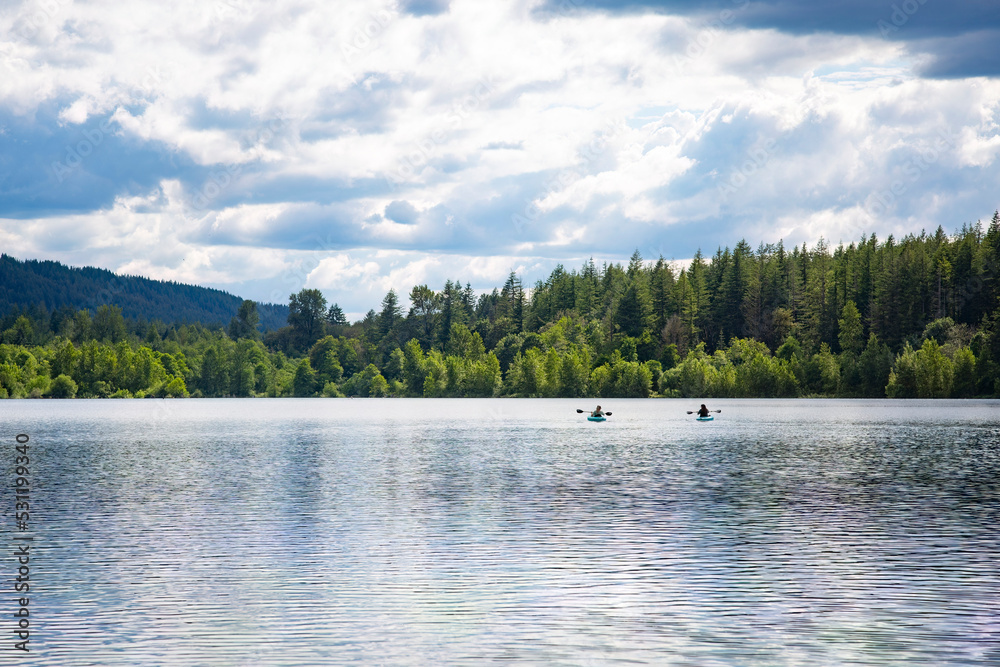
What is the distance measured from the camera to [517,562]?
27.8m

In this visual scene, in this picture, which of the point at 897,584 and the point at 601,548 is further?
the point at 601,548

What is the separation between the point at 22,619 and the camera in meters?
21.4

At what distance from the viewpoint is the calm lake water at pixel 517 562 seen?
1959 cm

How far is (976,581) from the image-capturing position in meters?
25.0

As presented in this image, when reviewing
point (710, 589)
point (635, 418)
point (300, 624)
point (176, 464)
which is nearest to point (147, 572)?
point (300, 624)

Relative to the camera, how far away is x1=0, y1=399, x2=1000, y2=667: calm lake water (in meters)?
19.6

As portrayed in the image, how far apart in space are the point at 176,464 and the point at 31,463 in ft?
31.6

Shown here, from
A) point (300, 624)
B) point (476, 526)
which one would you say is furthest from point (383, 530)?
point (300, 624)

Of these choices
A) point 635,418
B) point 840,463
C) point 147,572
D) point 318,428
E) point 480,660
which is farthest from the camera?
point 635,418

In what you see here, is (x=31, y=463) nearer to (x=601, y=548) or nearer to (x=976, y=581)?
(x=601, y=548)

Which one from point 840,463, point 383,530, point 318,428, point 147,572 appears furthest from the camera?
point 318,428

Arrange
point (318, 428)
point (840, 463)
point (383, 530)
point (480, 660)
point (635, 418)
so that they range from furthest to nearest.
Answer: point (635, 418)
point (318, 428)
point (840, 463)
point (383, 530)
point (480, 660)

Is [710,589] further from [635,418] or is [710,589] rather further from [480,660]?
[635,418]

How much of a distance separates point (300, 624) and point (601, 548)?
1167cm
